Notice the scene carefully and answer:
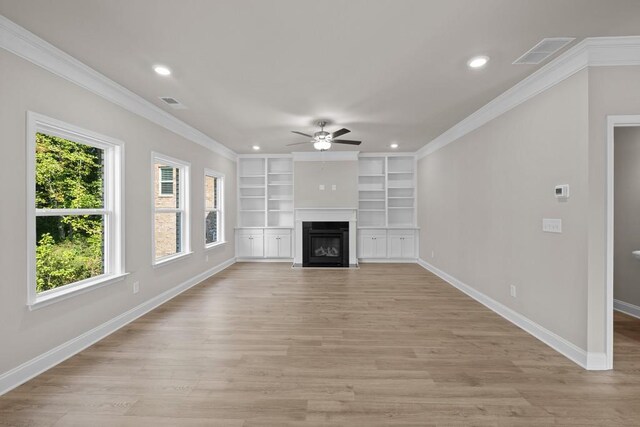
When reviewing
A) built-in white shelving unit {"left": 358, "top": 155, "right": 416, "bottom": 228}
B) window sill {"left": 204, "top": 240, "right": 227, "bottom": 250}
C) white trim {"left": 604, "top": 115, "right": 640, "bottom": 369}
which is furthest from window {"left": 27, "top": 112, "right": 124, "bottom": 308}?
built-in white shelving unit {"left": 358, "top": 155, "right": 416, "bottom": 228}

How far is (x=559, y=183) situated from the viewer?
2.74 metres

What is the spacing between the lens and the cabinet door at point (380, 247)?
7.29 m

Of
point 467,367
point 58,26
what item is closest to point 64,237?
point 58,26

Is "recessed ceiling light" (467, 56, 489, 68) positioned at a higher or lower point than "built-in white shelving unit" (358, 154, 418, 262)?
higher

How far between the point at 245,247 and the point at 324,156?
3030mm

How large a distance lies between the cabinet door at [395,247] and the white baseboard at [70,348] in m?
4.96

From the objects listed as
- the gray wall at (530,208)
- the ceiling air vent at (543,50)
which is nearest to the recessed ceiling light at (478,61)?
the ceiling air vent at (543,50)

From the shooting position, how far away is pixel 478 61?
2697 mm

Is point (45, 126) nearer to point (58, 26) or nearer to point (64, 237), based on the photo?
point (58, 26)

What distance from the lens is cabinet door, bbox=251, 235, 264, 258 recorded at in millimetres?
7438

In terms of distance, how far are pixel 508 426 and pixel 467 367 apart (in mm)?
672

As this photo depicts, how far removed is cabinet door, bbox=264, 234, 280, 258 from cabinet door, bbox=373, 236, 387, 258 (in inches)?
97.1

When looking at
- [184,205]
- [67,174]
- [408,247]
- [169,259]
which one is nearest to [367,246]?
[408,247]

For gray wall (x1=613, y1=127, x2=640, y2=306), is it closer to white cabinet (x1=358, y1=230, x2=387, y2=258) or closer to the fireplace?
white cabinet (x1=358, y1=230, x2=387, y2=258)
